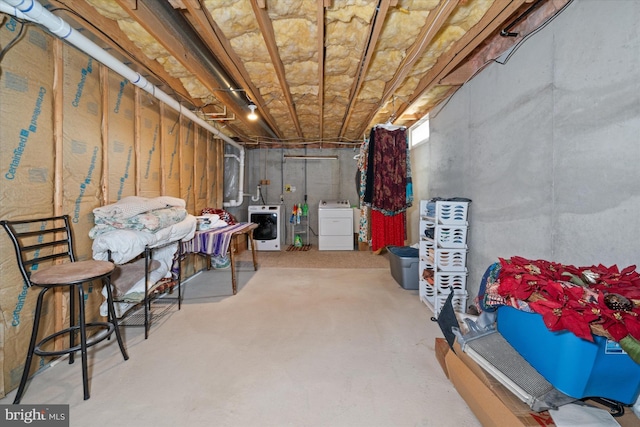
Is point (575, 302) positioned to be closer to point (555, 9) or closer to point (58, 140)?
point (555, 9)

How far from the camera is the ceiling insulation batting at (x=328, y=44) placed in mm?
1700

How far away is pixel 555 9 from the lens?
158 cm

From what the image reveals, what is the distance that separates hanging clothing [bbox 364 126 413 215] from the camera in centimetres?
331

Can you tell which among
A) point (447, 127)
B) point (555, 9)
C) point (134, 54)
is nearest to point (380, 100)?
point (447, 127)

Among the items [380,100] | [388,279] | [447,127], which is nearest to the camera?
[447,127]

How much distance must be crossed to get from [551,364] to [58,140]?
3014 mm

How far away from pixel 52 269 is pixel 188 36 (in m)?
1.94

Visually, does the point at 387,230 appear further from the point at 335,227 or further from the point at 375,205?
the point at 335,227

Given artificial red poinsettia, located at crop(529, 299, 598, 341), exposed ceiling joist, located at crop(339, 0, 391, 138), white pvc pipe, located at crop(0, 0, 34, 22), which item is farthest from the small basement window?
white pvc pipe, located at crop(0, 0, 34, 22)

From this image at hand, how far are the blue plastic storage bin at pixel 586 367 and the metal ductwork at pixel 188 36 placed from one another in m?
2.78

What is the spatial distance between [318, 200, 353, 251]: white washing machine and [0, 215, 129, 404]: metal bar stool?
13.1ft

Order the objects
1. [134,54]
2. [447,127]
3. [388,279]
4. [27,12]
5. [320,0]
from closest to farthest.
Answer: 1. [27,12]
2. [320,0]
3. [134,54]
4. [447,127]
5. [388,279]

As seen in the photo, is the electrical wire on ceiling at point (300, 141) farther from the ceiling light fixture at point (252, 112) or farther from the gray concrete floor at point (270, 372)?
the gray concrete floor at point (270, 372)

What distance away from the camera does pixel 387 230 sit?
3.66m
